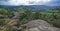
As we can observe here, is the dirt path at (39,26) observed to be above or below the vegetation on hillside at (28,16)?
below

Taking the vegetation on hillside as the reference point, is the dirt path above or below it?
below

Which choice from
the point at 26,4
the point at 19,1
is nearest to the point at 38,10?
the point at 26,4

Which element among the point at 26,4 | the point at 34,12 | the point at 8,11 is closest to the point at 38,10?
the point at 34,12

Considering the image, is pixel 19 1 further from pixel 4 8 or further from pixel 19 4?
pixel 4 8

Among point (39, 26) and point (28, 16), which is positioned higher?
point (28, 16)

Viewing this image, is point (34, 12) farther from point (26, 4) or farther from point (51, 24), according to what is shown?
point (51, 24)

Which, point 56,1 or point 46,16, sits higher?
point 56,1

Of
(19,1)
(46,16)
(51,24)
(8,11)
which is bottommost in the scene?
(51,24)
